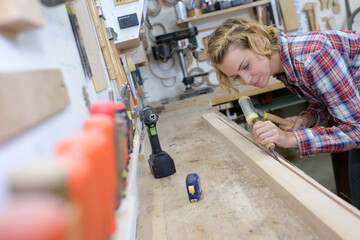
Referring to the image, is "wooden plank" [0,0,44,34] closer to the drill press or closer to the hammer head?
the hammer head

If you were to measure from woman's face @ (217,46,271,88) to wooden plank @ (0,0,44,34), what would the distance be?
103 centimetres

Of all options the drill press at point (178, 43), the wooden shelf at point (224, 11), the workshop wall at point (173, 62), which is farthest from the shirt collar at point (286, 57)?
the workshop wall at point (173, 62)

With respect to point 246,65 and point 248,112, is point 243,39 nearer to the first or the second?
point 246,65

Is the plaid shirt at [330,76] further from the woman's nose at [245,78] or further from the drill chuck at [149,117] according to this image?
the drill chuck at [149,117]

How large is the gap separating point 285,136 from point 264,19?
2.35m

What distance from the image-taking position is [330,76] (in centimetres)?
111

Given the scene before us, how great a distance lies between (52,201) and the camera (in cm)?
20

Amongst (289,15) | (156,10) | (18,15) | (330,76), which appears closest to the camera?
(18,15)

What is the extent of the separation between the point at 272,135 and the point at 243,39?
1.41ft

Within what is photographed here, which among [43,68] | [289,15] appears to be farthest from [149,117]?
[289,15]

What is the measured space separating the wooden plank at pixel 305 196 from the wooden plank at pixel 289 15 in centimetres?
249

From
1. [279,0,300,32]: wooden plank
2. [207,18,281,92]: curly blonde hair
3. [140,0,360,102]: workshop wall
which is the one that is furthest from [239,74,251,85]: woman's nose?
[279,0,300,32]: wooden plank

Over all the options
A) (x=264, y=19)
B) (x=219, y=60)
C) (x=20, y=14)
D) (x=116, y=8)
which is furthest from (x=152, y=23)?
(x=20, y=14)

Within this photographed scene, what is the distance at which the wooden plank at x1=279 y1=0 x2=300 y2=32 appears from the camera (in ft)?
10.7
